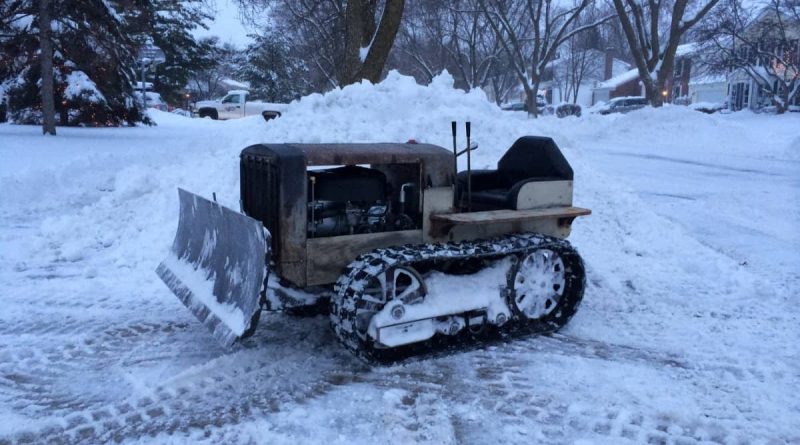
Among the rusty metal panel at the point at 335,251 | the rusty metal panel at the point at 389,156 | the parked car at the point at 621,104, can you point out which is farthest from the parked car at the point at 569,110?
the rusty metal panel at the point at 335,251

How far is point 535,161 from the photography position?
6.06m

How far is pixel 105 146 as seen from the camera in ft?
52.4

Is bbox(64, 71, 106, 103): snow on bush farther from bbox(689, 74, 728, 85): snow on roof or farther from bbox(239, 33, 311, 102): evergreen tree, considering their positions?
bbox(689, 74, 728, 85): snow on roof

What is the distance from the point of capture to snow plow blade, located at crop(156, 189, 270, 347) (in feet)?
14.3

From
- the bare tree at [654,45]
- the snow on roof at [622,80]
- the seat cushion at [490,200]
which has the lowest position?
the seat cushion at [490,200]

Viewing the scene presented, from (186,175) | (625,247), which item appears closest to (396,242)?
(625,247)

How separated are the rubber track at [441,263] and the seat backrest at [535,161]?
27.4 inches

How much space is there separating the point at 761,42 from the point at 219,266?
41463 millimetres

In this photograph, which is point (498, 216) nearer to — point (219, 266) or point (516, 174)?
point (516, 174)

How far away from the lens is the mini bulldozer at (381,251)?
462 cm

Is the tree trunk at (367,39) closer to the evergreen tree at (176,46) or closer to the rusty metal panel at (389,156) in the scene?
the rusty metal panel at (389,156)

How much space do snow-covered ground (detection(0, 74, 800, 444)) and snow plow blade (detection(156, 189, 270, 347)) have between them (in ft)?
1.24

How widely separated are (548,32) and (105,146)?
24.3m

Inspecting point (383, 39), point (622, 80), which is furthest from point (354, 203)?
point (622, 80)
